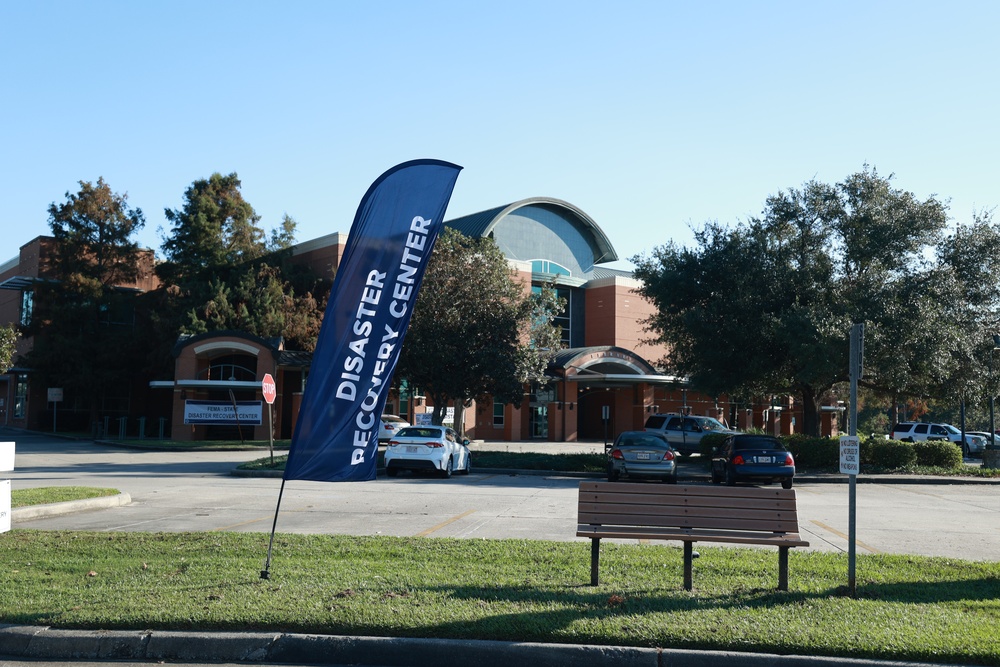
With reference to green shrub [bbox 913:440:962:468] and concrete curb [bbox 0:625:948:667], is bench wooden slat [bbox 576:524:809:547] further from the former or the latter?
green shrub [bbox 913:440:962:468]

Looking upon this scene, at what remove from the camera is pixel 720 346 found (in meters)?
28.3

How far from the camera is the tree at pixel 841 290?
25906 mm

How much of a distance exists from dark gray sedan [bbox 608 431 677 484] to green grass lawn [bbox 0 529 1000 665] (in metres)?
11.5

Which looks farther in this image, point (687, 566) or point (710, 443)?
point (710, 443)

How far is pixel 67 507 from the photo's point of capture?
14.6 metres

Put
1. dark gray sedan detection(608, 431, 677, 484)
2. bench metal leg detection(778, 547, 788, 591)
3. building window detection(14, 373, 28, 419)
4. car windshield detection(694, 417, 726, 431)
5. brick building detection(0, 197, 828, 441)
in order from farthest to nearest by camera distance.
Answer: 1. building window detection(14, 373, 28, 419)
2. brick building detection(0, 197, 828, 441)
3. car windshield detection(694, 417, 726, 431)
4. dark gray sedan detection(608, 431, 677, 484)
5. bench metal leg detection(778, 547, 788, 591)

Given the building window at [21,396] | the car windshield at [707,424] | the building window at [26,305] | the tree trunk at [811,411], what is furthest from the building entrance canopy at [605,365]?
the building window at [21,396]

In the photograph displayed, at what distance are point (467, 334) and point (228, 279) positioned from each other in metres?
27.0

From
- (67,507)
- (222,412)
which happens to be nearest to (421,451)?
(67,507)

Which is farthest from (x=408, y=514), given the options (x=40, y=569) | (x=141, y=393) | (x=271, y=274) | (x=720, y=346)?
(x=141, y=393)

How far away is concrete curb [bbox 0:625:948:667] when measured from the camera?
20.2 ft

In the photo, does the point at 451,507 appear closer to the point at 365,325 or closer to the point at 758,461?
the point at 365,325

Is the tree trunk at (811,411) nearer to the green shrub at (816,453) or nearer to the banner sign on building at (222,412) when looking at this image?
the green shrub at (816,453)

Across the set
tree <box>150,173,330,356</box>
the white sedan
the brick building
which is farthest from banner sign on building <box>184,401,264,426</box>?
the white sedan
